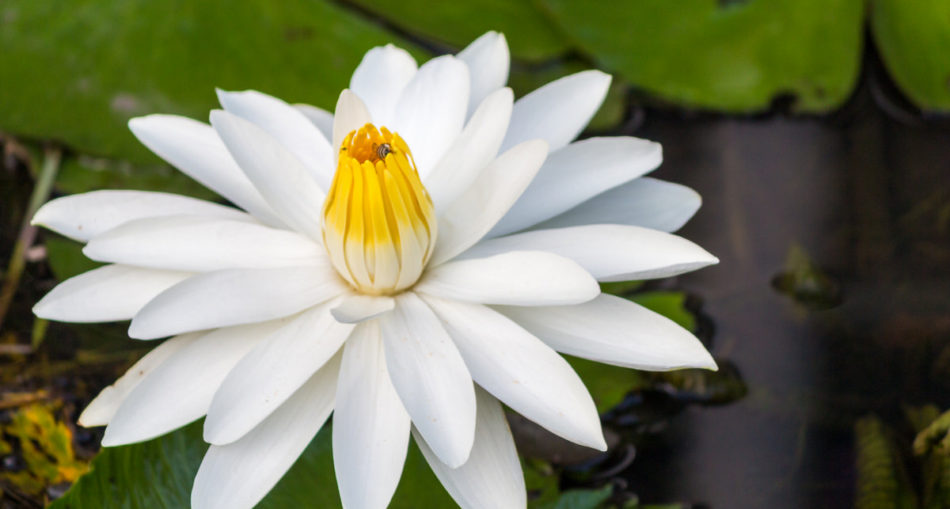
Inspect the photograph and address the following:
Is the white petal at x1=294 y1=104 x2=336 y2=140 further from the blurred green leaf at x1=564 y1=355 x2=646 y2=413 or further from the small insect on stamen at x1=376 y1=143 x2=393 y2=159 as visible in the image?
the blurred green leaf at x1=564 y1=355 x2=646 y2=413

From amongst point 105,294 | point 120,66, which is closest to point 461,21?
point 120,66

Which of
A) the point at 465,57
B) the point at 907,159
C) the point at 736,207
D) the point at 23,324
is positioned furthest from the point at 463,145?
the point at 907,159

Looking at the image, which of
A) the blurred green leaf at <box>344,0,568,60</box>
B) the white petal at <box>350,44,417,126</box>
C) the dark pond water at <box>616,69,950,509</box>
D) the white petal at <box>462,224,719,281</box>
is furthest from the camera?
the blurred green leaf at <box>344,0,568,60</box>

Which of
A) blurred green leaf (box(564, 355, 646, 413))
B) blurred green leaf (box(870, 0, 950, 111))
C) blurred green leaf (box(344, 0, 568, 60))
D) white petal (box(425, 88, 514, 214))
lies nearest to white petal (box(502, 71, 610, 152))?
white petal (box(425, 88, 514, 214))

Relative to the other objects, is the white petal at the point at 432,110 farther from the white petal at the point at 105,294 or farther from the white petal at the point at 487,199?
the white petal at the point at 105,294

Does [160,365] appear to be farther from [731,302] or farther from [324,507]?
[731,302]

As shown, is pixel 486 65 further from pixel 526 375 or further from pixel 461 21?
pixel 461 21

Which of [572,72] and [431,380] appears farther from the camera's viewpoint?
[572,72]
